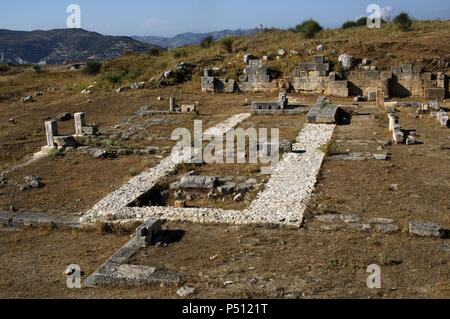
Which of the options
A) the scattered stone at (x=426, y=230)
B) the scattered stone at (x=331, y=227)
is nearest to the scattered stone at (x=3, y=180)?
the scattered stone at (x=331, y=227)

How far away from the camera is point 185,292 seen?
316 inches

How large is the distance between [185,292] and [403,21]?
36807 mm

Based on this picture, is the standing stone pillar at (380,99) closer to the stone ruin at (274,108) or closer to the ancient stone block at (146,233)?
the stone ruin at (274,108)

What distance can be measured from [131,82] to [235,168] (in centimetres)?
2069

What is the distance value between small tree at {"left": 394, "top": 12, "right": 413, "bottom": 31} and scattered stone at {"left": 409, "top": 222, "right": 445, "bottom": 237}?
1217 inches

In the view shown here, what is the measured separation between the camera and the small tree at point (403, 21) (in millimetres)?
38134

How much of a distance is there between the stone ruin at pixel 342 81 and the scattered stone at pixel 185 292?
751 inches

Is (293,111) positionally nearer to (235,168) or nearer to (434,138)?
(434,138)

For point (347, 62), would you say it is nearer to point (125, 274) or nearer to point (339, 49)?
point (339, 49)

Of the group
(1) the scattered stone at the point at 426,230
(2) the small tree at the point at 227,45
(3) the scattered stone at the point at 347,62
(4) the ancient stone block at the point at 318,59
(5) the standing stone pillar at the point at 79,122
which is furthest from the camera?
(2) the small tree at the point at 227,45

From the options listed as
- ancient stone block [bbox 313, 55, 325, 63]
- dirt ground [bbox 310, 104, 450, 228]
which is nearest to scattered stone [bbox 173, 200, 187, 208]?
dirt ground [bbox 310, 104, 450, 228]

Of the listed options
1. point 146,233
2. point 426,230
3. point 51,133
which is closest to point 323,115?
point 51,133
